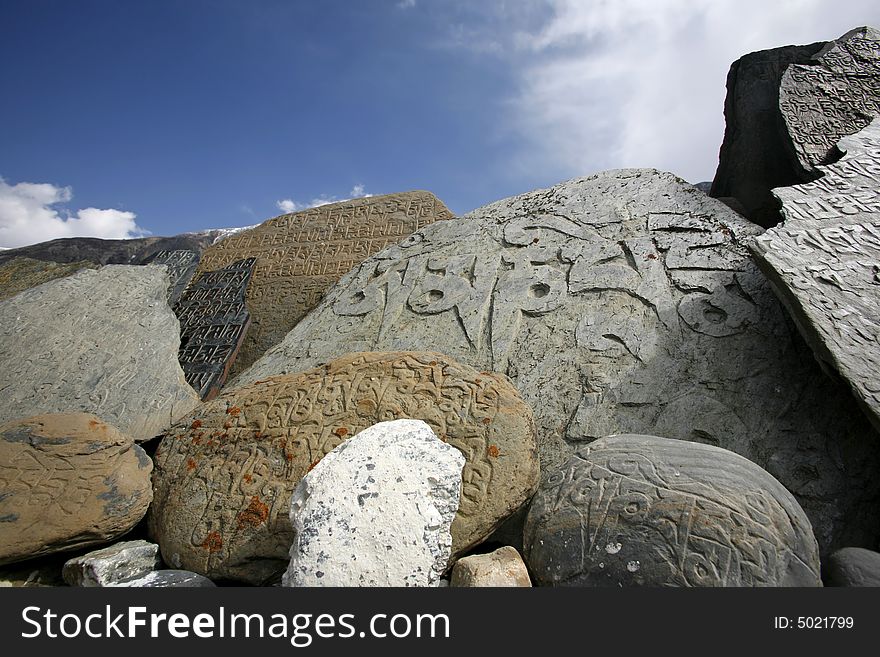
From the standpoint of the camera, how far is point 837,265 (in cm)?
274

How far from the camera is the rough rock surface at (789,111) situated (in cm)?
402

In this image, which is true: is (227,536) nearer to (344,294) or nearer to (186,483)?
(186,483)

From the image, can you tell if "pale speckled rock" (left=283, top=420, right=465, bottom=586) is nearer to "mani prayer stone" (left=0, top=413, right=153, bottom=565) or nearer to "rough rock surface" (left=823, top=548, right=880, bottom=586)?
"mani prayer stone" (left=0, top=413, right=153, bottom=565)

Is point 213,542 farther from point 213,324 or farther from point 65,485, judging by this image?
point 213,324

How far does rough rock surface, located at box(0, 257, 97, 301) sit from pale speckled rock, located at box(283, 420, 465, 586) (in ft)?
17.2

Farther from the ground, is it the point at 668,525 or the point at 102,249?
the point at 102,249

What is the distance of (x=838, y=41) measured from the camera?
4633 mm

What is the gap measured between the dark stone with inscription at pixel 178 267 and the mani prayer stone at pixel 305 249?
1.73 feet

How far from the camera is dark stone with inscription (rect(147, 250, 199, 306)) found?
542 cm

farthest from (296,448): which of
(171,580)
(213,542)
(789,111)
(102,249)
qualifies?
(102,249)

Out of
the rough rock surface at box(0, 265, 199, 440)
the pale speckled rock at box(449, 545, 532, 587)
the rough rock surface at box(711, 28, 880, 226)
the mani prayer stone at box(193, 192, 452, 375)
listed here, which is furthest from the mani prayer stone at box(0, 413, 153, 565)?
the rough rock surface at box(711, 28, 880, 226)

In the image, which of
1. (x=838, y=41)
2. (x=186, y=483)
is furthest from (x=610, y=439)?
(x=838, y=41)

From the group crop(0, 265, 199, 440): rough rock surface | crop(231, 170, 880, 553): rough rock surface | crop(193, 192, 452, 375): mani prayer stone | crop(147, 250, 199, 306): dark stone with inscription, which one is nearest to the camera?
crop(231, 170, 880, 553): rough rock surface

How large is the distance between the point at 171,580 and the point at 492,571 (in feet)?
4.03
